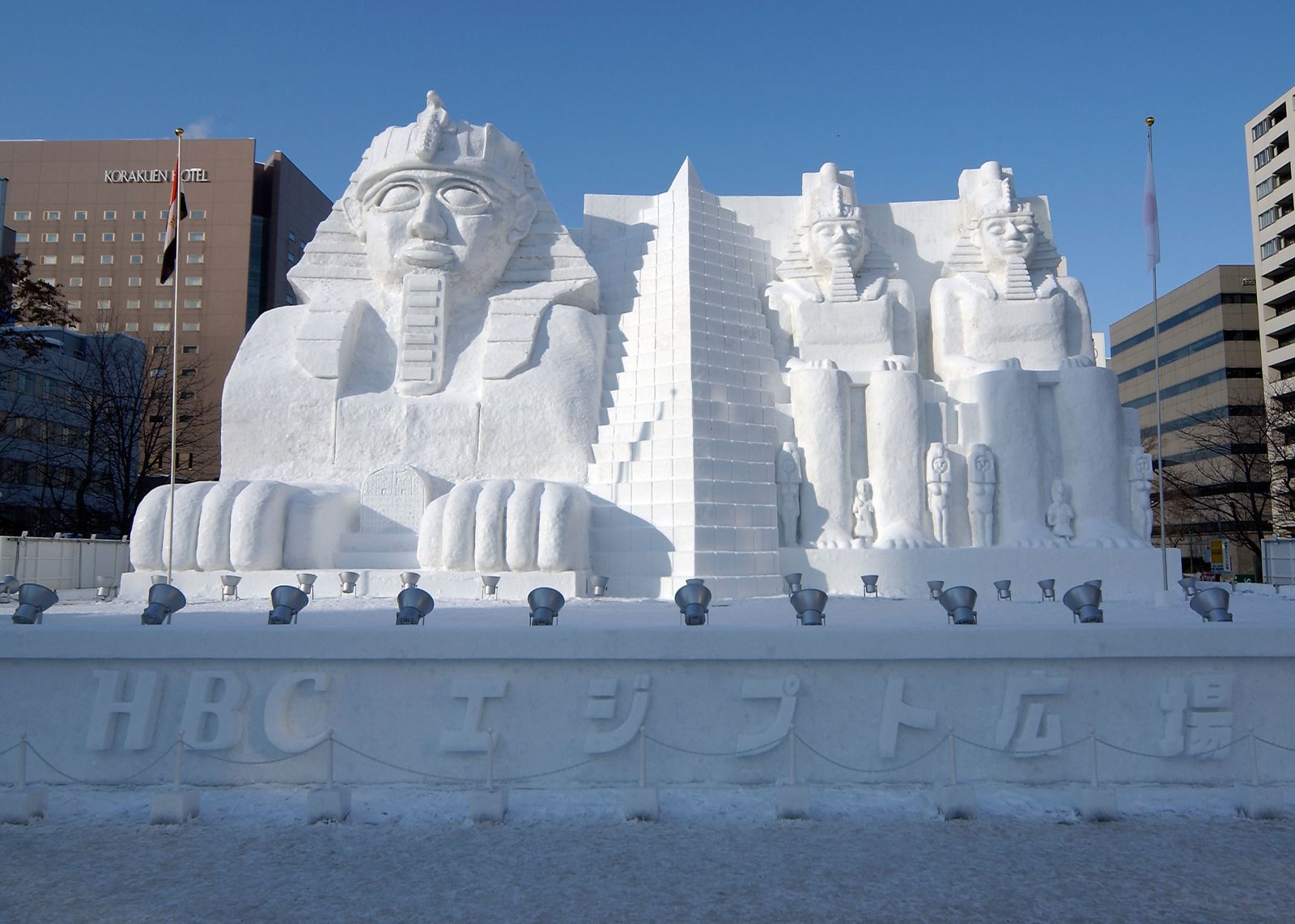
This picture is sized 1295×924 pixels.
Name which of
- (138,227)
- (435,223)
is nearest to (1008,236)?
(435,223)

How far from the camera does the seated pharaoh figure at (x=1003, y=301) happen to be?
12359 millimetres

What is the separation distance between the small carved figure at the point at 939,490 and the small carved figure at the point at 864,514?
0.67 metres

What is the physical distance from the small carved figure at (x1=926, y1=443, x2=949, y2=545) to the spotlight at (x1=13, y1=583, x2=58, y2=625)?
8774 millimetres

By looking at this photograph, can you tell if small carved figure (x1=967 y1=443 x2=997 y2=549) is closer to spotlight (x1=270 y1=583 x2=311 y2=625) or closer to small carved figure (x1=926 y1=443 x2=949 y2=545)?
small carved figure (x1=926 y1=443 x2=949 y2=545)

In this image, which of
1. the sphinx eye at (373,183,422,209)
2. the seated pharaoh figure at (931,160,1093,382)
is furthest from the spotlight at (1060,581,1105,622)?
the sphinx eye at (373,183,422,209)

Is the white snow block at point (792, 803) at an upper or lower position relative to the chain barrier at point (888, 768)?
lower

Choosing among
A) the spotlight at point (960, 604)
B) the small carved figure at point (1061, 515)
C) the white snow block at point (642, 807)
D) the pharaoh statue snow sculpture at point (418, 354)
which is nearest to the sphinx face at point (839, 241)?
the pharaoh statue snow sculpture at point (418, 354)

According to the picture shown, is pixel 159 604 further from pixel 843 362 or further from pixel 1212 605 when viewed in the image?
pixel 843 362

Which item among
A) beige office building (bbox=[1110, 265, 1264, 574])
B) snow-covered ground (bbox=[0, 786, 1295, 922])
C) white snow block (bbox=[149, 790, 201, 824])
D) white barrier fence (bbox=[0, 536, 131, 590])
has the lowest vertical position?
snow-covered ground (bbox=[0, 786, 1295, 922])

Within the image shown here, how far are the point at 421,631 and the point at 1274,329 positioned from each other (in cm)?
3883

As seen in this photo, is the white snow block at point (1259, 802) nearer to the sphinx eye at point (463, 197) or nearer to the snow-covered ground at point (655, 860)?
the snow-covered ground at point (655, 860)

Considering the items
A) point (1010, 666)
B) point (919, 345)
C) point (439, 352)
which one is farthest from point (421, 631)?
point (919, 345)

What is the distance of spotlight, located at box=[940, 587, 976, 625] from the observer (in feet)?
17.0

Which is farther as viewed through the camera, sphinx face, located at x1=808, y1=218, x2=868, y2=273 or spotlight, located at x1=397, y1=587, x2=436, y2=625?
sphinx face, located at x1=808, y1=218, x2=868, y2=273
